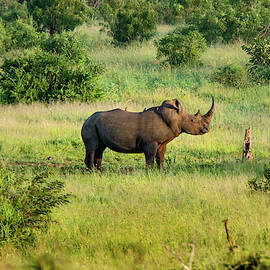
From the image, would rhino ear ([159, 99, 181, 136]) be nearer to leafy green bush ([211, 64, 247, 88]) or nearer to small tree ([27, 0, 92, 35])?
leafy green bush ([211, 64, 247, 88])

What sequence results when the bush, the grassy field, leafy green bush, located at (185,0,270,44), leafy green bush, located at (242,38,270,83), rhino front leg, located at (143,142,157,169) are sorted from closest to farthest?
1. the grassy field
2. rhino front leg, located at (143,142,157,169)
3. the bush
4. leafy green bush, located at (242,38,270,83)
5. leafy green bush, located at (185,0,270,44)

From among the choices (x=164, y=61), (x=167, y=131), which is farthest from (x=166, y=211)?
(x=164, y=61)

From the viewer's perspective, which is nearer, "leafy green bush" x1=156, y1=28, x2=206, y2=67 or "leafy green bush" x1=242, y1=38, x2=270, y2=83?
"leafy green bush" x1=242, y1=38, x2=270, y2=83

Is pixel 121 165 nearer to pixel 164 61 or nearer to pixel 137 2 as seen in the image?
pixel 164 61

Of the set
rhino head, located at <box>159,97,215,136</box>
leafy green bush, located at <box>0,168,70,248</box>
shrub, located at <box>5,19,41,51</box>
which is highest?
rhino head, located at <box>159,97,215,136</box>

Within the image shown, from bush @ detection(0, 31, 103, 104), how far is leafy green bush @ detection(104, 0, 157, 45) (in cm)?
1126

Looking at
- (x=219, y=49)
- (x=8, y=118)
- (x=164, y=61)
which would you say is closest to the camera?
(x=8, y=118)

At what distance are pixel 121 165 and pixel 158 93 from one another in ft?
25.9

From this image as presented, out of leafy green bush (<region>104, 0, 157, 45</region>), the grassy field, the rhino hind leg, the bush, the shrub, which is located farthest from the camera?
leafy green bush (<region>104, 0, 157, 45</region>)

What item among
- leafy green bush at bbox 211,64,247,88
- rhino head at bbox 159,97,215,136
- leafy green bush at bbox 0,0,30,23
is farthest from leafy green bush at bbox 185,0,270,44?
rhino head at bbox 159,97,215,136

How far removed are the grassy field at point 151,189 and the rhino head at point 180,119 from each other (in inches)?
27.6

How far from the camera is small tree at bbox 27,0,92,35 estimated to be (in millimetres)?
30016

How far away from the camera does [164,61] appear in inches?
960

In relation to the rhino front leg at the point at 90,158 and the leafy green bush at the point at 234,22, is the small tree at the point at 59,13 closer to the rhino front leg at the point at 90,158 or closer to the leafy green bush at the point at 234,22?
the leafy green bush at the point at 234,22
